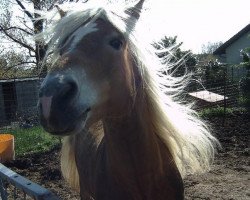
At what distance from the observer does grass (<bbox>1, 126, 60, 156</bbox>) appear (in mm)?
9211

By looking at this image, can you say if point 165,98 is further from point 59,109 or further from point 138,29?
point 59,109

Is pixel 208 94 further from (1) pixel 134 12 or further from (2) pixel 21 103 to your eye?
(1) pixel 134 12

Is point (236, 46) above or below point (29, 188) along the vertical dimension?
above

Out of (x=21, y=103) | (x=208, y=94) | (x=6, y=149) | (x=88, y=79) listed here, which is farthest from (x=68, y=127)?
(x=21, y=103)

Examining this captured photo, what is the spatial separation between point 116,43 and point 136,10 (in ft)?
1.48

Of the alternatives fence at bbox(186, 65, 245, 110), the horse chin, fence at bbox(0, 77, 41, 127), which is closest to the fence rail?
the horse chin

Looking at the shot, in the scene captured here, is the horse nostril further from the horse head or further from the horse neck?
the horse neck

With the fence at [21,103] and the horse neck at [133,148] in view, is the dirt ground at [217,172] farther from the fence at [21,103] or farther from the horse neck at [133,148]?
the fence at [21,103]

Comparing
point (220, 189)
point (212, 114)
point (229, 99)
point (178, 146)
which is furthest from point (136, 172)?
Answer: point (229, 99)

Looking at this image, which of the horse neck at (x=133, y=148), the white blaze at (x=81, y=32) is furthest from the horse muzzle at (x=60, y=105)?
the horse neck at (x=133, y=148)

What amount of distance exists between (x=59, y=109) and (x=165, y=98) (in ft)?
3.93

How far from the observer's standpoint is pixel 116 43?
225 centimetres

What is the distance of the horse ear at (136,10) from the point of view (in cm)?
256

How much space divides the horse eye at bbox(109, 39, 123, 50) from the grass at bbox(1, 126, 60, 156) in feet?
22.6
